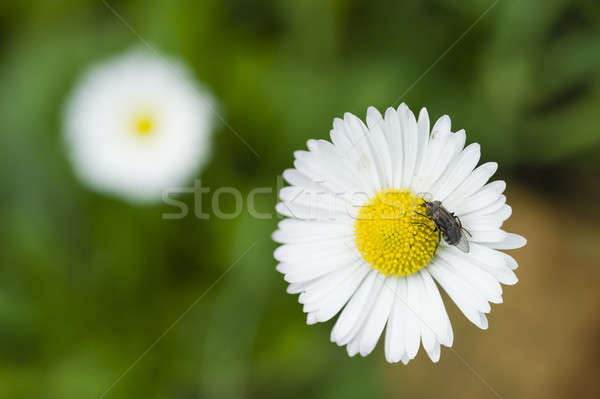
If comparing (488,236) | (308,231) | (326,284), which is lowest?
(488,236)

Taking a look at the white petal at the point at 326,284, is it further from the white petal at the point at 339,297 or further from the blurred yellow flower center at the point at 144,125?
the blurred yellow flower center at the point at 144,125

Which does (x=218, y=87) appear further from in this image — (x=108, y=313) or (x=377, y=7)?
(x=108, y=313)

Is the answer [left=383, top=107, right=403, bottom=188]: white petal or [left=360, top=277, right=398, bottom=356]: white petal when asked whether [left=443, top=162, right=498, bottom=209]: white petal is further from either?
[left=360, top=277, right=398, bottom=356]: white petal

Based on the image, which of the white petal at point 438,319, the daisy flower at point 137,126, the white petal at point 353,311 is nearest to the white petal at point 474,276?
the white petal at point 438,319

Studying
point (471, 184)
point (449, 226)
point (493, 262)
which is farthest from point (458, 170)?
point (493, 262)

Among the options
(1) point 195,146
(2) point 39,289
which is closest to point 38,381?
(2) point 39,289

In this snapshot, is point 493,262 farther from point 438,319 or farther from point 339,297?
point 339,297

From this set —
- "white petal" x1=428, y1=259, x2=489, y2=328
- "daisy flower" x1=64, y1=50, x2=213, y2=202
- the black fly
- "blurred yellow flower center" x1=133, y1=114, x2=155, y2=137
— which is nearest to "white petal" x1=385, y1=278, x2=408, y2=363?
"white petal" x1=428, y1=259, x2=489, y2=328
